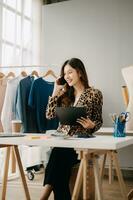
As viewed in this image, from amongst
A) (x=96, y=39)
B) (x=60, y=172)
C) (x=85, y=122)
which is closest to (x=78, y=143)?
(x=85, y=122)

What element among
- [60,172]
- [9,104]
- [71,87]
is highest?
[71,87]

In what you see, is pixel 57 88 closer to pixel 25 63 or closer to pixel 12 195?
pixel 12 195

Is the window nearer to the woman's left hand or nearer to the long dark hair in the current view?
the long dark hair

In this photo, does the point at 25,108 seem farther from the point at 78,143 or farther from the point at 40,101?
the point at 78,143

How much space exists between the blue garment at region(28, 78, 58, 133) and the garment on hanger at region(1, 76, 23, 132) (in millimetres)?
181

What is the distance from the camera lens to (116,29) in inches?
157

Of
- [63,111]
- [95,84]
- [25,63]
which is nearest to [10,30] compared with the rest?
[25,63]

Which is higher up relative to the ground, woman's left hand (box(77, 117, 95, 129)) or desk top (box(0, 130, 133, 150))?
woman's left hand (box(77, 117, 95, 129))

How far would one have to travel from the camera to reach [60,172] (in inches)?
87.0

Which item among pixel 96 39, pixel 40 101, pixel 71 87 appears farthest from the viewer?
pixel 96 39

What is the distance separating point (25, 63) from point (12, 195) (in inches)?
75.7

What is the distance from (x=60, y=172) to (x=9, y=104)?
1280 mm

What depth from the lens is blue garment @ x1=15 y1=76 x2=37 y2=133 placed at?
3238 mm

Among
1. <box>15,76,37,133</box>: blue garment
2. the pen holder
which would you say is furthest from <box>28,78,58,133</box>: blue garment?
the pen holder
